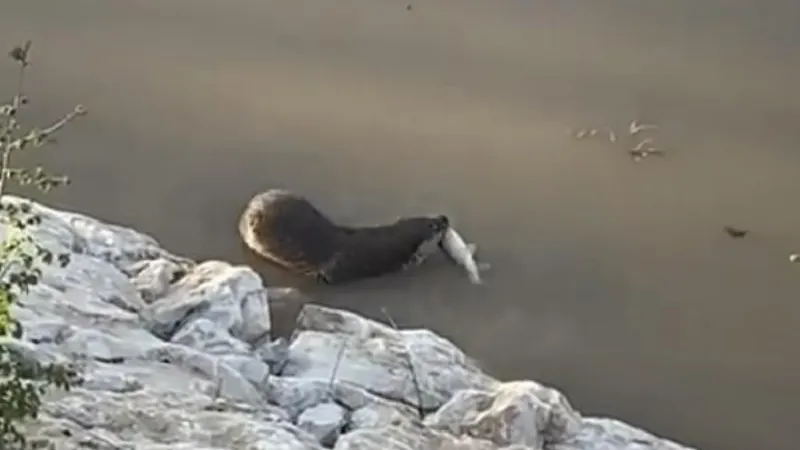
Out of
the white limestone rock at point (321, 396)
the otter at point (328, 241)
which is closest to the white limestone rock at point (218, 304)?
the white limestone rock at point (321, 396)

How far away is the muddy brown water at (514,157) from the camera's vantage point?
367 centimetres

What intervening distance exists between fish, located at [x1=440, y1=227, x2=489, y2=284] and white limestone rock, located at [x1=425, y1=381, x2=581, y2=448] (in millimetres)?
722

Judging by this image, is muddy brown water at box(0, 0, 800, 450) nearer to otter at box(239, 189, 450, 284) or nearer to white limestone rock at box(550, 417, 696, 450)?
otter at box(239, 189, 450, 284)

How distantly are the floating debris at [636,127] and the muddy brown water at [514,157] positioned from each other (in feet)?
0.08

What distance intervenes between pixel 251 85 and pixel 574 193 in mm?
1108

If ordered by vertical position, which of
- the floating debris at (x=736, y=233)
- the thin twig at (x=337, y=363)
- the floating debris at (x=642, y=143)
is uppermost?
the floating debris at (x=642, y=143)

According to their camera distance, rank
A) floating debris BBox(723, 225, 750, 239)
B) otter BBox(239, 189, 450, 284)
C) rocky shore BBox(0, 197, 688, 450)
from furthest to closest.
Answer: floating debris BBox(723, 225, 750, 239)
otter BBox(239, 189, 450, 284)
rocky shore BBox(0, 197, 688, 450)

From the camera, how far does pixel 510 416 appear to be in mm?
3045

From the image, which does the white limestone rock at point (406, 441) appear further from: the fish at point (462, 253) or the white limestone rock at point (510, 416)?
the fish at point (462, 253)

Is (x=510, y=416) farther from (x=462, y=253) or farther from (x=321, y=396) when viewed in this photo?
(x=462, y=253)

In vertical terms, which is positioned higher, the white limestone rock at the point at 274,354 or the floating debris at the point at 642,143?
the floating debris at the point at 642,143

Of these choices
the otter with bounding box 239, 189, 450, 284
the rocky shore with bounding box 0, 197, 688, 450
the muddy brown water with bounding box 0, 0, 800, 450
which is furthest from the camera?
the otter with bounding box 239, 189, 450, 284

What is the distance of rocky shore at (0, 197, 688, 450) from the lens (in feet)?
9.02

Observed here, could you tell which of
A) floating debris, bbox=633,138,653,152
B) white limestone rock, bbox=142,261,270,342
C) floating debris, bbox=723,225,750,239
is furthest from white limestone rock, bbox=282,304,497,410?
floating debris, bbox=633,138,653,152
